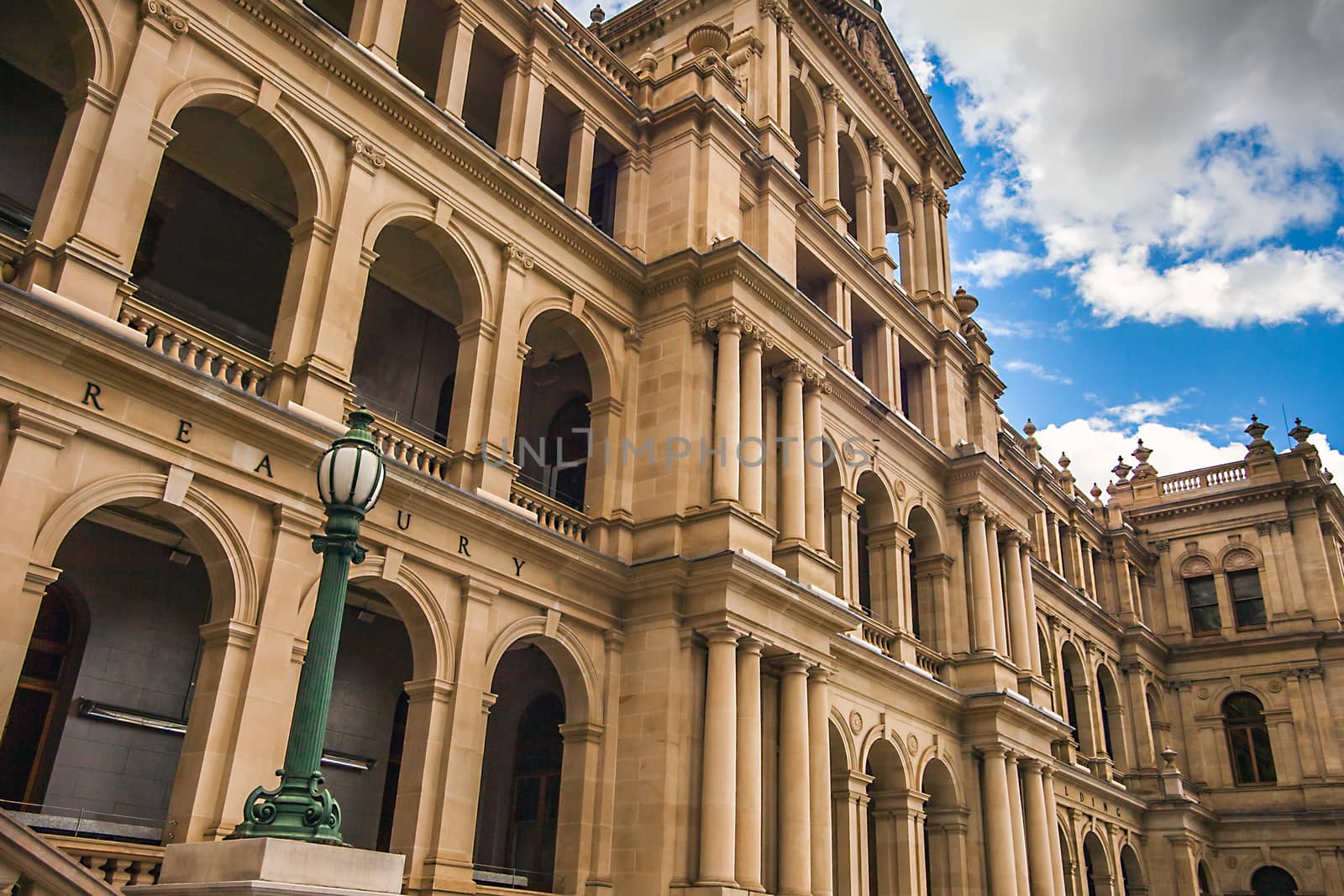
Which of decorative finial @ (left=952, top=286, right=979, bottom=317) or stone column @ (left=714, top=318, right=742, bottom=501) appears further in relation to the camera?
decorative finial @ (left=952, top=286, right=979, bottom=317)

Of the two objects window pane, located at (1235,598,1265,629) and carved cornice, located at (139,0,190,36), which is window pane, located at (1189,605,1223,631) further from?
carved cornice, located at (139,0,190,36)

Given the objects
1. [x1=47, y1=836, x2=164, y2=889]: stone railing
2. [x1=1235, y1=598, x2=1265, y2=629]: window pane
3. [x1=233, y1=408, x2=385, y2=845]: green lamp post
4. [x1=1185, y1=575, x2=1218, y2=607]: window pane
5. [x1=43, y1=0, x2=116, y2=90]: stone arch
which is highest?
[x1=1185, y1=575, x2=1218, y2=607]: window pane

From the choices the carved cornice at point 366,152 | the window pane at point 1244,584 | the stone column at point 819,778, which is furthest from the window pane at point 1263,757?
the carved cornice at point 366,152

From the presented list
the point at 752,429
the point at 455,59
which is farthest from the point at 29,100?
the point at 752,429

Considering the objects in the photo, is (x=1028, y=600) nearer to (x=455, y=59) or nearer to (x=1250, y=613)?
(x=1250, y=613)

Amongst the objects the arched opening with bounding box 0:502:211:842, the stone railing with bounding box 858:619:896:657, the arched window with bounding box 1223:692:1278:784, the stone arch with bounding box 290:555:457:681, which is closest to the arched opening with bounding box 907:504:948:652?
the stone railing with bounding box 858:619:896:657

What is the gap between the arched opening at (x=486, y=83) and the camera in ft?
73.0

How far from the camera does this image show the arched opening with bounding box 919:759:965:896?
2728 centimetres

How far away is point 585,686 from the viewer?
19766 millimetres

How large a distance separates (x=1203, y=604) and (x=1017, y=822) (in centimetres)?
2551

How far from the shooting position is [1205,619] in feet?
161

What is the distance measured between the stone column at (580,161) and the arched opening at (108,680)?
9.75 m

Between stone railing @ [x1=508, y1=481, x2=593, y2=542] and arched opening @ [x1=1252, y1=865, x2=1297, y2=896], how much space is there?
116 ft

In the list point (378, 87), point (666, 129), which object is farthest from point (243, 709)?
point (666, 129)
